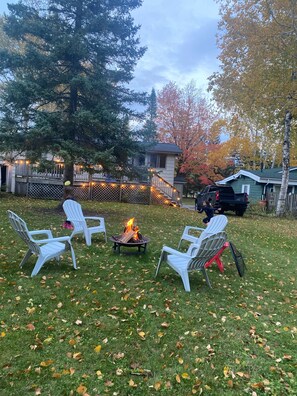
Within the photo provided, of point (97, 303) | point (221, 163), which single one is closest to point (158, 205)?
point (221, 163)

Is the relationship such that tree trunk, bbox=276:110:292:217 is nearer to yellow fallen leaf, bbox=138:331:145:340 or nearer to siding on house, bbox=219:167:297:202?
siding on house, bbox=219:167:297:202

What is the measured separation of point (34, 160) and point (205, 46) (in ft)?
45.8

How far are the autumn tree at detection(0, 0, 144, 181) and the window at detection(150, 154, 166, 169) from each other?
10605 mm

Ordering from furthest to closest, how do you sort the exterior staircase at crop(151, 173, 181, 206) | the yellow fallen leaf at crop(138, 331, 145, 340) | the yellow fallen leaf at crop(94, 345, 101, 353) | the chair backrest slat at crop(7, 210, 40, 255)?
the exterior staircase at crop(151, 173, 181, 206)
the chair backrest slat at crop(7, 210, 40, 255)
the yellow fallen leaf at crop(138, 331, 145, 340)
the yellow fallen leaf at crop(94, 345, 101, 353)

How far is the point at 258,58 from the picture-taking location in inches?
449

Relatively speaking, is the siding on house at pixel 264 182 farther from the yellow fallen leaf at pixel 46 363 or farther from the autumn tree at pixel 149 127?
the yellow fallen leaf at pixel 46 363

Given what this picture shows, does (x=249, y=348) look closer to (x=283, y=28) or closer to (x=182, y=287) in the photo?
(x=182, y=287)

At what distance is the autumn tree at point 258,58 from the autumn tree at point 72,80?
15.6 ft

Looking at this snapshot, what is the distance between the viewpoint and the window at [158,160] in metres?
21.1

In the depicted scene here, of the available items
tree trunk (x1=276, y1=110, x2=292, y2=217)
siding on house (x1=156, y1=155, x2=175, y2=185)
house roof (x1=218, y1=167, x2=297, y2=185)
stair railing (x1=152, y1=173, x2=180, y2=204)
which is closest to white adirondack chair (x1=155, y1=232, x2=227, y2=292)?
tree trunk (x1=276, y1=110, x2=292, y2=217)

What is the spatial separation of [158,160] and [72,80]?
41.2 ft

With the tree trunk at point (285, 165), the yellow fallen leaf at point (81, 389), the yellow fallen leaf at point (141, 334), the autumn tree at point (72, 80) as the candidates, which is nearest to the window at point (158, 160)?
the tree trunk at point (285, 165)

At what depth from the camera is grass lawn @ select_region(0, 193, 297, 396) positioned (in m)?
2.31

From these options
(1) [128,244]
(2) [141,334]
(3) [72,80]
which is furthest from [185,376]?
(3) [72,80]
